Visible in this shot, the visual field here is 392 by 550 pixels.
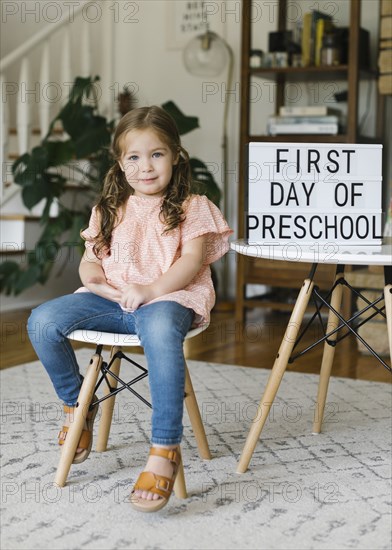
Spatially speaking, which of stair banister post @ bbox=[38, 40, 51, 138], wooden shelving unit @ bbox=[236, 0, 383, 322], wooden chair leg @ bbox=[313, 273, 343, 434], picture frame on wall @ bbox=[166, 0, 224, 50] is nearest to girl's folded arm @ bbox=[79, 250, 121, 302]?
wooden chair leg @ bbox=[313, 273, 343, 434]

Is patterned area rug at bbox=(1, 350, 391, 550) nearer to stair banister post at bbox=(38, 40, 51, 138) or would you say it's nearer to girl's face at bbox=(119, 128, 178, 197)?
girl's face at bbox=(119, 128, 178, 197)

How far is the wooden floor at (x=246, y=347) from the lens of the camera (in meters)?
2.95

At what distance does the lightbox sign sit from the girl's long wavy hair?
0.53 ft

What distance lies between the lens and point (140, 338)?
159 centimetres

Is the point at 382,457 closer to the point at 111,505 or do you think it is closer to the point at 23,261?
the point at 111,505

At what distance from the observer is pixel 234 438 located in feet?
6.72

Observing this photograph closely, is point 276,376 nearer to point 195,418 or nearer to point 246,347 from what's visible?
point 195,418

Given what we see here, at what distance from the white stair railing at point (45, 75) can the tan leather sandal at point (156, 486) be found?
2.72 m

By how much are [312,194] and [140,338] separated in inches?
21.8

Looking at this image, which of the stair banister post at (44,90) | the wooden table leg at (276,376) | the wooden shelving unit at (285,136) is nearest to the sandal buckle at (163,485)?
the wooden table leg at (276,376)

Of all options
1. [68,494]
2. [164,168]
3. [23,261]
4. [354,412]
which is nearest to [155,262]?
[164,168]

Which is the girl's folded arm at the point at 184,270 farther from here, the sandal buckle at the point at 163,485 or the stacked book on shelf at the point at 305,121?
the stacked book on shelf at the point at 305,121

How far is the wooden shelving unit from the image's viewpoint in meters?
3.54

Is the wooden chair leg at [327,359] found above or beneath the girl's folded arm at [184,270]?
beneath
